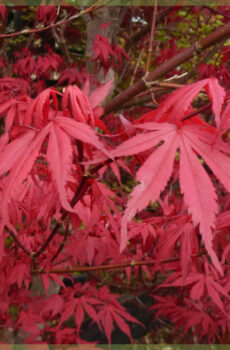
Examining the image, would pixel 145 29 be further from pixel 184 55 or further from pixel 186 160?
pixel 186 160

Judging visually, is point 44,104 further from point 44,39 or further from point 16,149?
point 44,39

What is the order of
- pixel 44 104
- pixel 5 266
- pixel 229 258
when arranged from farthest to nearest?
pixel 5 266 → pixel 229 258 → pixel 44 104

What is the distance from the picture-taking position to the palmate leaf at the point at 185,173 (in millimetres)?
427

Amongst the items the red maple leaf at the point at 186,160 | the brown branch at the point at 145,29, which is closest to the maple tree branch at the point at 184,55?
the red maple leaf at the point at 186,160

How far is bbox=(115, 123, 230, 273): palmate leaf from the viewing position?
1.40ft

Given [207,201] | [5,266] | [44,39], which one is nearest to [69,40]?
[44,39]

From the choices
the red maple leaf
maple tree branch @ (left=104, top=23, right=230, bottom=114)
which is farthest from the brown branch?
the red maple leaf

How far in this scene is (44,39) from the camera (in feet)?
8.95

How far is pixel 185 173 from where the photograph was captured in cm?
47

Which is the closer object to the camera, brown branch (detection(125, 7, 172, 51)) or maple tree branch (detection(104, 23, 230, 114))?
maple tree branch (detection(104, 23, 230, 114))

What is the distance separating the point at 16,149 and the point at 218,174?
0.30 meters

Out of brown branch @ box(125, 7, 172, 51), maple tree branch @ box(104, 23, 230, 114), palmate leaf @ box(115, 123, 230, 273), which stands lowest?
palmate leaf @ box(115, 123, 230, 273)

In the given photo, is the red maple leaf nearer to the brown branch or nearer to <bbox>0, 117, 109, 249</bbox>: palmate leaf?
<bbox>0, 117, 109, 249</bbox>: palmate leaf

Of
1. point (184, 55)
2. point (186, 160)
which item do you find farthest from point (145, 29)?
point (186, 160)
